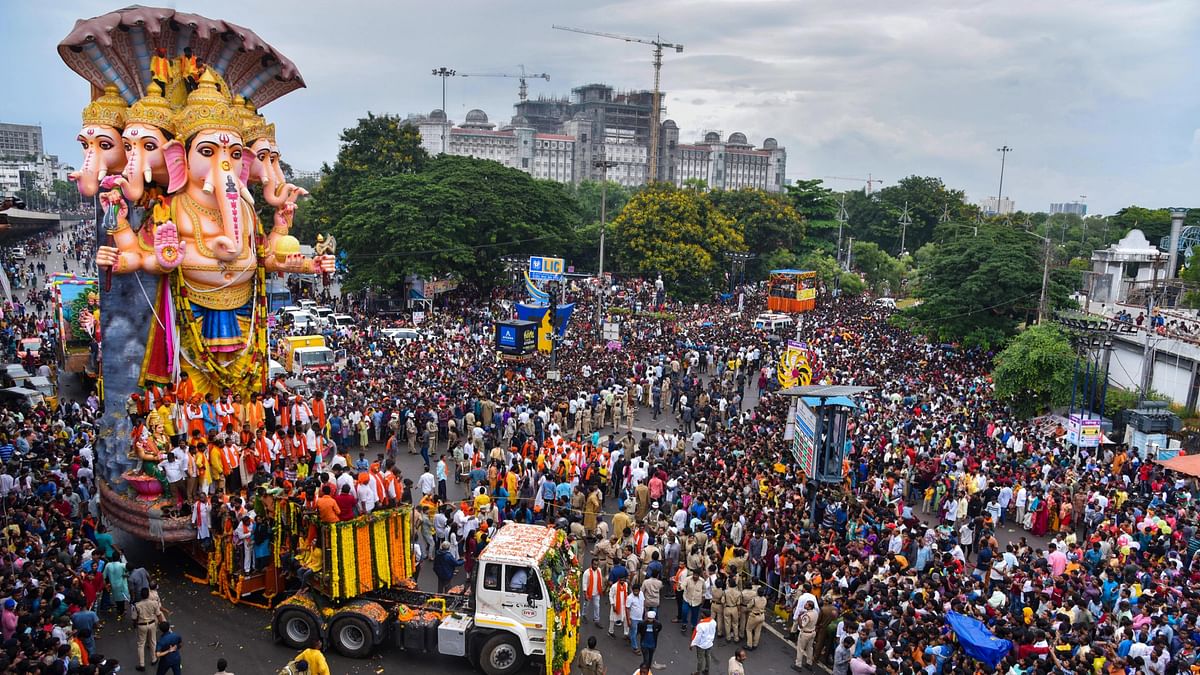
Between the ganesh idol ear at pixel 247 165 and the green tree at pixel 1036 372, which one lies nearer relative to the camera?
the ganesh idol ear at pixel 247 165

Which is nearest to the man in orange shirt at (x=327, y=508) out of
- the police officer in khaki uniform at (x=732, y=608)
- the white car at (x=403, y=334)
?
the police officer in khaki uniform at (x=732, y=608)

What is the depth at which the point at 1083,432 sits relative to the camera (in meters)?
20.0

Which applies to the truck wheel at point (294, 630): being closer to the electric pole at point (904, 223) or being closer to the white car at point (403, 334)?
the white car at point (403, 334)

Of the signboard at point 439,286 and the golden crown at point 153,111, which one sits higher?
the golden crown at point 153,111

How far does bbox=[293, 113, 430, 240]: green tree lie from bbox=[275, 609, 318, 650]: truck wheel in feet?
123

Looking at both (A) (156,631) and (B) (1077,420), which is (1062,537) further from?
(A) (156,631)

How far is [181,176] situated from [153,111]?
1146 mm

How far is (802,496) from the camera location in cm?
1644

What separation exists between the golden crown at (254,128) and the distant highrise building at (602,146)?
141 metres

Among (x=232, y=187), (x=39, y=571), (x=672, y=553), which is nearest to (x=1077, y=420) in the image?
(x=672, y=553)

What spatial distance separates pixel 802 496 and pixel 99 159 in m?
13.7

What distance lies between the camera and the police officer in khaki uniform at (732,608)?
504 inches

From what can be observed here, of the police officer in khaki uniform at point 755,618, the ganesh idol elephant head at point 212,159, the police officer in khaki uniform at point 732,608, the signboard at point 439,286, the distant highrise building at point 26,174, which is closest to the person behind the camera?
the police officer in khaki uniform at point 755,618

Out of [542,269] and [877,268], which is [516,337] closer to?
[542,269]
